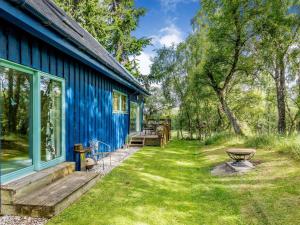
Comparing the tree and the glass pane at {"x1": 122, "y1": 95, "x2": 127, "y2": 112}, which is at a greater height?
the tree

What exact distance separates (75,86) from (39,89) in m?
1.69

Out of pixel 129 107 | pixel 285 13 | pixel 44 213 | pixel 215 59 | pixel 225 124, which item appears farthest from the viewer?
pixel 225 124

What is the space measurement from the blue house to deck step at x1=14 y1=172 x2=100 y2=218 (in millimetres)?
451

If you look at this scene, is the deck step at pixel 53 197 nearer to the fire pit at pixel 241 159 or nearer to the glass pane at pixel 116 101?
the fire pit at pixel 241 159

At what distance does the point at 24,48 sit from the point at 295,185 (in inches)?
210

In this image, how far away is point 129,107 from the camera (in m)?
13.0

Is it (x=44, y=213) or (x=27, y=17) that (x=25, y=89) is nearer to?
(x=27, y=17)

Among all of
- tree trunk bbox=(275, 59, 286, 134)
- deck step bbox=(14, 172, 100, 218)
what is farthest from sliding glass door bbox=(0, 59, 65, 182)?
tree trunk bbox=(275, 59, 286, 134)

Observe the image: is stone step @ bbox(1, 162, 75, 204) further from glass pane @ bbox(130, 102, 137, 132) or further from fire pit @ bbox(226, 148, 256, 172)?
glass pane @ bbox(130, 102, 137, 132)

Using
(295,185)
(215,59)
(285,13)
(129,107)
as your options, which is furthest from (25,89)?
(285,13)

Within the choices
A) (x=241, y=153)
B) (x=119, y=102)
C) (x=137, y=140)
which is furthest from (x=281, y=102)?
(x=119, y=102)

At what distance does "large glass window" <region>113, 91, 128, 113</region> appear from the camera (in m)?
10.3

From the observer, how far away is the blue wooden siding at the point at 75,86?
396cm

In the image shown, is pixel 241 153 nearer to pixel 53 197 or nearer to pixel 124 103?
pixel 53 197
